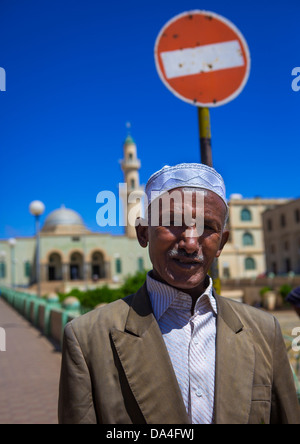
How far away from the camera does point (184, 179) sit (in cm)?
162

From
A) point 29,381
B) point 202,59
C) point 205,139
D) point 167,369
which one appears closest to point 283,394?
point 167,369

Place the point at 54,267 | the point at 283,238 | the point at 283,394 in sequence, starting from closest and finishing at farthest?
1. the point at 283,394
2. the point at 283,238
3. the point at 54,267

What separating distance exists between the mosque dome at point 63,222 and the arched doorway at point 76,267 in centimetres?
300

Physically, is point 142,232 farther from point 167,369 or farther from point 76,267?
point 76,267

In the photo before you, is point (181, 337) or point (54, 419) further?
point (54, 419)

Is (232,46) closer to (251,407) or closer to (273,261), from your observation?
(251,407)

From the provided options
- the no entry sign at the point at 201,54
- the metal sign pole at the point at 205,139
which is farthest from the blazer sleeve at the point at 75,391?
the no entry sign at the point at 201,54

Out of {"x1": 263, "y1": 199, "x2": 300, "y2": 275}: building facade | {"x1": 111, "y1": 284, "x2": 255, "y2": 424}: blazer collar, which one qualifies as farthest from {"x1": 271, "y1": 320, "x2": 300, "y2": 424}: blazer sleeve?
{"x1": 263, "y1": 199, "x2": 300, "y2": 275}: building facade

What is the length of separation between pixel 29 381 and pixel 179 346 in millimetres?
6282

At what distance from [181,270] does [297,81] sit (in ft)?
4.14

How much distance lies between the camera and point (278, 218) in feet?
146

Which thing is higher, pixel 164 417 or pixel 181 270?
pixel 181 270

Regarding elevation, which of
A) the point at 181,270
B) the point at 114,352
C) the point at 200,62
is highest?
the point at 200,62
